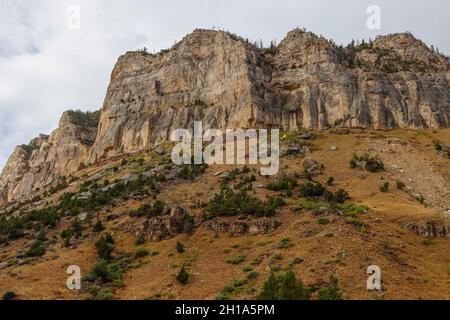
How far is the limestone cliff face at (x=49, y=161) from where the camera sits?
97.5 meters

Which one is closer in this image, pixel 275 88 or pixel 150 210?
pixel 150 210

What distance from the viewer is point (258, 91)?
77938 millimetres

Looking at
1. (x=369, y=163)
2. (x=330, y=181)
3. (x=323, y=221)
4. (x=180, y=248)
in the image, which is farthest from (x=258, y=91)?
(x=180, y=248)

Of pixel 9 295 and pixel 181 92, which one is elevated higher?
pixel 181 92

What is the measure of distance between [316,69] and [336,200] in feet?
127

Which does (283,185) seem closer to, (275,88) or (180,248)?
(180,248)

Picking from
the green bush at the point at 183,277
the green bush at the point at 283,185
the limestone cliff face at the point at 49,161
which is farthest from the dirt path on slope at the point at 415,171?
the limestone cliff face at the point at 49,161

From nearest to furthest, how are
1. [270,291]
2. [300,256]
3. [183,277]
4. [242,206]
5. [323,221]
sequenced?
[270,291]
[183,277]
[300,256]
[323,221]
[242,206]

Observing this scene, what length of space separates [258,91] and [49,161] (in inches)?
1762

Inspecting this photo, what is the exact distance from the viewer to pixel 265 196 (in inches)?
1917

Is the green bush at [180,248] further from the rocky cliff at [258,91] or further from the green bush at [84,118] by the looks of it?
the green bush at [84,118]

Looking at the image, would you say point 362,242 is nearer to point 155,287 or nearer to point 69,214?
point 155,287
